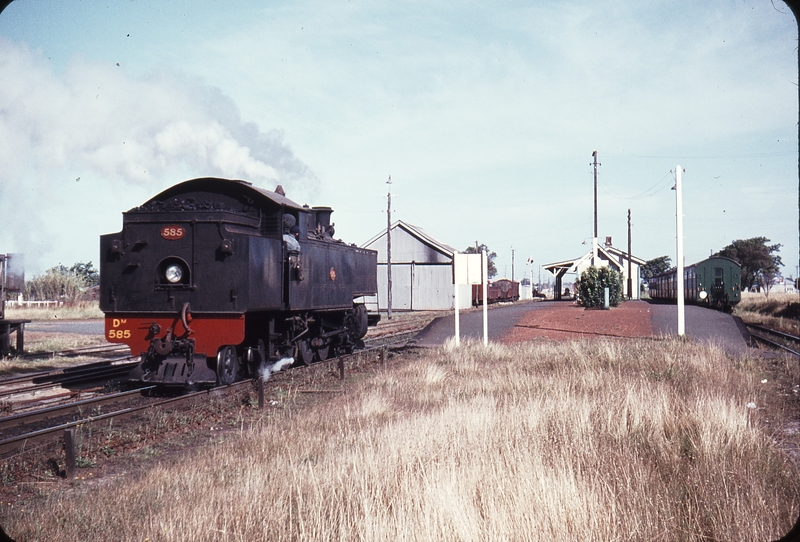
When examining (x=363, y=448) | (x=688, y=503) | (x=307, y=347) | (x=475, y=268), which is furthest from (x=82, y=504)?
(x=475, y=268)

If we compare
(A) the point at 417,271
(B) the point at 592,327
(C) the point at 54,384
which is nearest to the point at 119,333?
(C) the point at 54,384

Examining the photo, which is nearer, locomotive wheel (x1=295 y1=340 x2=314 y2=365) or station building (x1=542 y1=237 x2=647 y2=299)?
locomotive wheel (x1=295 y1=340 x2=314 y2=365)

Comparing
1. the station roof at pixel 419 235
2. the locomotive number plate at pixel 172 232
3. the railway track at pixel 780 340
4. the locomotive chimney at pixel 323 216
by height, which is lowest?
the railway track at pixel 780 340

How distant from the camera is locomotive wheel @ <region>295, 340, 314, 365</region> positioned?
14953 millimetres

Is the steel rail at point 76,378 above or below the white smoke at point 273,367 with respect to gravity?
below

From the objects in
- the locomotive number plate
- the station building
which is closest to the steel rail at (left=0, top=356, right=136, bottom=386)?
the locomotive number plate

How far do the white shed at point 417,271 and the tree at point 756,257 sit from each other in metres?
53.6

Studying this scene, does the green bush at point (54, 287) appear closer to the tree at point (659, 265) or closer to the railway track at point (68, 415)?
the railway track at point (68, 415)

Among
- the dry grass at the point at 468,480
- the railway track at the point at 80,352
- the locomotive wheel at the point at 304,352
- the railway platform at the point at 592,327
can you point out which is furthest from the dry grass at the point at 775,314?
the railway track at the point at 80,352

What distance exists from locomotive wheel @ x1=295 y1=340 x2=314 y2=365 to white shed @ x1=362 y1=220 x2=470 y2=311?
1436 inches

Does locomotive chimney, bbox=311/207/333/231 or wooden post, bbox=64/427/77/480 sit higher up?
locomotive chimney, bbox=311/207/333/231

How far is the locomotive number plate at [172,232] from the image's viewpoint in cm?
1151

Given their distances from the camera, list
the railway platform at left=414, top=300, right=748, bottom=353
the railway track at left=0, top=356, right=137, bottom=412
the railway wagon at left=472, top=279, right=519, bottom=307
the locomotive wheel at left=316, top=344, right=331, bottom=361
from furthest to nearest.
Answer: the railway wagon at left=472, top=279, right=519, bottom=307 < the railway platform at left=414, top=300, right=748, bottom=353 < the locomotive wheel at left=316, top=344, right=331, bottom=361 < the railway track at left=0, top=356, right=137, bottom=412

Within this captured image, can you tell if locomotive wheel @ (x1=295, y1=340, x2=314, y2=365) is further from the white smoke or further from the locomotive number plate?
the locomotive number plate
